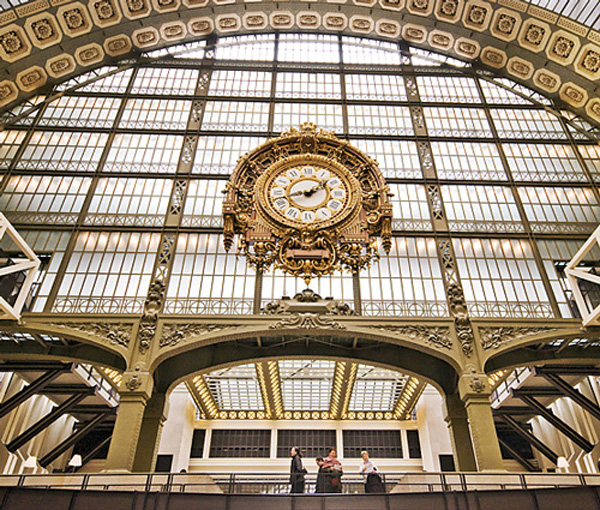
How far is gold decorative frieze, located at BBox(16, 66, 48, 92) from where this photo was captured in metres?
22.4

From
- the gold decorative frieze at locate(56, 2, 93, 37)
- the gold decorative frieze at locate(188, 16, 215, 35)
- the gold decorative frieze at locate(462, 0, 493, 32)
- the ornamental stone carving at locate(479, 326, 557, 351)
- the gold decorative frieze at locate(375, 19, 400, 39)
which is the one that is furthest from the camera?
the gold decorative frieze at locate(375, 19, 400, 39)

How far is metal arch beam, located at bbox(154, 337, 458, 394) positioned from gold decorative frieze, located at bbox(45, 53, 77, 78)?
15.5 m

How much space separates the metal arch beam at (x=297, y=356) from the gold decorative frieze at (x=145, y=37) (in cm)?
1694

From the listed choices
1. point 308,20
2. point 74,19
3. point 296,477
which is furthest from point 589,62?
point 74,19

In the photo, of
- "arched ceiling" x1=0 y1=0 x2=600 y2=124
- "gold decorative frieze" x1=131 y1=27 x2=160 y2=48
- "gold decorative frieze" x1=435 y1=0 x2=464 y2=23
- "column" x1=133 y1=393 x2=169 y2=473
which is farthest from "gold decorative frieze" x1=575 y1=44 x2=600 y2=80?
"column" x1=133 y1=393 x2=169 y2=473

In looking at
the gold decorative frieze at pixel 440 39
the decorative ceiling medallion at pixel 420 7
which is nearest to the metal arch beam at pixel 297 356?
the gold decorative frieze at pixel 440 39

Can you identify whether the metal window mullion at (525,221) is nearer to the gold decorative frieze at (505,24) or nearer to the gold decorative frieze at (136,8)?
the gold decorative frieze at (505,24)

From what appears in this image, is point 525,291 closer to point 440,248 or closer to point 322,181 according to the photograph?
point 440,248

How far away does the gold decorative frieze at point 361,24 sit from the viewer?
26.7 m

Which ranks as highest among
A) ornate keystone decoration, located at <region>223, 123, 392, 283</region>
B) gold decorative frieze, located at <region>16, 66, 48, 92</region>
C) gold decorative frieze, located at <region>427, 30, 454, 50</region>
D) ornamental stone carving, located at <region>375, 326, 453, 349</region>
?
gold decorative frieze, located at <region>427, 30, 454, 50</region>

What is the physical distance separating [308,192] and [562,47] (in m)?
15.2

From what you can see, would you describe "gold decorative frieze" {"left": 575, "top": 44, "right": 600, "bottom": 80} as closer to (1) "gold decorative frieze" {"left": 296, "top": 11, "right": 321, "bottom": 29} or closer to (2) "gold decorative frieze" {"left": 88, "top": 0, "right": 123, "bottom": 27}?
(1) "gold decorative frieze" {"left": 296, "top": 11, "right": 321, "bottom": 29}

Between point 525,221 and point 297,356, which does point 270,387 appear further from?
point 525,221

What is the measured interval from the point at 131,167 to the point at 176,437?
14.7 m
